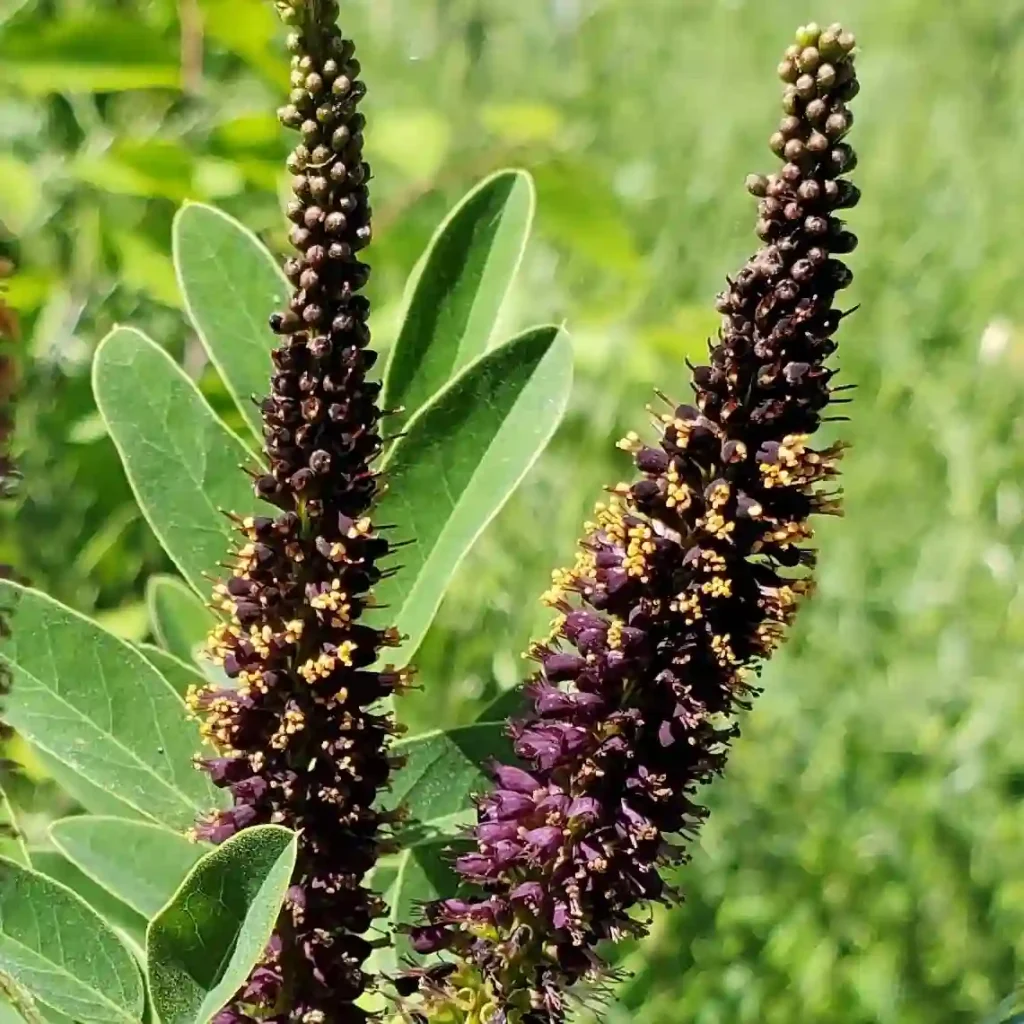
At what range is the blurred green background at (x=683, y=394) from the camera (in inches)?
95.6

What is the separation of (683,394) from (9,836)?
3147 mm

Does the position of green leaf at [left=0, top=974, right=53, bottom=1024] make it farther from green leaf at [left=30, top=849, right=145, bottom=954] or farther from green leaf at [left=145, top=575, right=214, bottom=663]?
green leaf at [left=145, top=575, right=214, bottom=663]

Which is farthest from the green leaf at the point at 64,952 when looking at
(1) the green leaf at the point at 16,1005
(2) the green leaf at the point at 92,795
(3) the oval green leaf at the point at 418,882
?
(2) the green leaf at the point at 92,795

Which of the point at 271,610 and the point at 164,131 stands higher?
the point at 164,131

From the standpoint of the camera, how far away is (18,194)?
238cm

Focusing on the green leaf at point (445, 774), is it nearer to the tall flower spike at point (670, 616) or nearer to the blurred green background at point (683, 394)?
the tall flower spike at point (670, 616)

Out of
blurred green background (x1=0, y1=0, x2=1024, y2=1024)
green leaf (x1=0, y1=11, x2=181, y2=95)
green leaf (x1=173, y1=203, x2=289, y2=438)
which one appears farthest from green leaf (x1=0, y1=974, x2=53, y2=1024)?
green leaf (x1=0, y1=11, x2=181, y2=95)

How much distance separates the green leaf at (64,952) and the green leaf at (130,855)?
0.88 ft

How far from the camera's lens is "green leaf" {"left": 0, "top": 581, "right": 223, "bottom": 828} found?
49.6 inches

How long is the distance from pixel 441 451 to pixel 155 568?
1.72 metres

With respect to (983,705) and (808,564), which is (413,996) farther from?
(983,705)

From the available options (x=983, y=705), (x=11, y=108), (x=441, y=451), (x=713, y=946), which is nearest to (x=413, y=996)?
(x=441, y=451)

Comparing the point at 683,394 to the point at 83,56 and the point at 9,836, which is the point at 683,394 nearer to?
the point at 83,56

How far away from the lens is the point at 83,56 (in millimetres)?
2139
